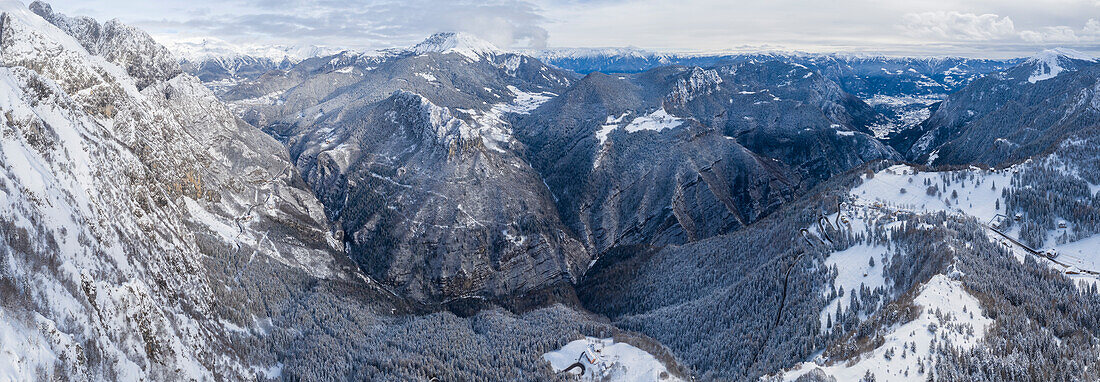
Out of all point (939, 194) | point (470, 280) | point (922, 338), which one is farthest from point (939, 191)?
point (470, 280)

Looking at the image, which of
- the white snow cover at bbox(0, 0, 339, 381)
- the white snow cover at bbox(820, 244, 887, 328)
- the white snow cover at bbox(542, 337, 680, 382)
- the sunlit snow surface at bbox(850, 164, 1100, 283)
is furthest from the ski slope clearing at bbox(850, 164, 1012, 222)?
the white snow cover at bbox(0, 0, 339, 381)

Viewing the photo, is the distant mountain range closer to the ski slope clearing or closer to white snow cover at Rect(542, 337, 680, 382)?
white snow cover at Rect(542, 337, 680, 382)

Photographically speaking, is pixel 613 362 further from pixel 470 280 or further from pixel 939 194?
pixel 939 194

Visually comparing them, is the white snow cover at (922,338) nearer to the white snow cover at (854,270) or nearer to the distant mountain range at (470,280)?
the distant mountain range at (470,280)

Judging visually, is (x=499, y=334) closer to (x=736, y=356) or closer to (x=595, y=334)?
(x=595, y=334)

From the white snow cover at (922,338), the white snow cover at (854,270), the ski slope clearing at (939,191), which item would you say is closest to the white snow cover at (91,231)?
the white snow cover at (922,338)
